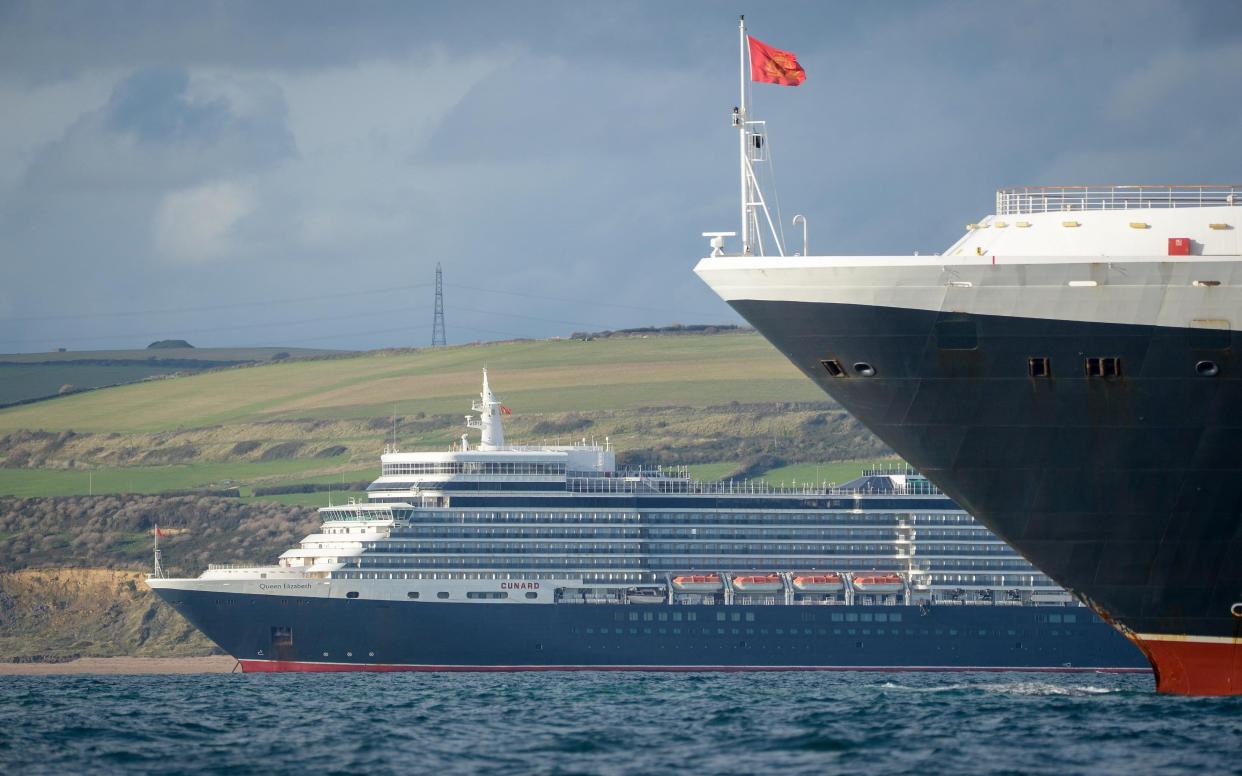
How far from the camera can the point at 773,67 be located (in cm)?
3366

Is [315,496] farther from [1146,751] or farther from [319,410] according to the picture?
[1146,751]

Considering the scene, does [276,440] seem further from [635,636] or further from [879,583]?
[879,583]

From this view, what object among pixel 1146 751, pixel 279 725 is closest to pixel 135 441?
pixel 279 725

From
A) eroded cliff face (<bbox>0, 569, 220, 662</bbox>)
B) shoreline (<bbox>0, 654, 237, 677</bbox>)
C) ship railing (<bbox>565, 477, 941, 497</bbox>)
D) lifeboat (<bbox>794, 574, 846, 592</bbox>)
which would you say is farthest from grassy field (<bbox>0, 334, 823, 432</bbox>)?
lifeboat (<bbox>794, 574, 846, 592</bbox>)

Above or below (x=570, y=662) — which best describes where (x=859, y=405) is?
above

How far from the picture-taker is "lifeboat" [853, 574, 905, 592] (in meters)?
92.9

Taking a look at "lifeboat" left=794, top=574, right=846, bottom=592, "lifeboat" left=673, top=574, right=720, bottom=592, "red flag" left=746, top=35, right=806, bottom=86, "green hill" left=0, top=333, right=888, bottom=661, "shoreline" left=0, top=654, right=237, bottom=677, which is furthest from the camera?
"green hill" left=0, top=333, right=888, bottom=661

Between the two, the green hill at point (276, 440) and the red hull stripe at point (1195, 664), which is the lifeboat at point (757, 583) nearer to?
the green hill at point (276, 440)

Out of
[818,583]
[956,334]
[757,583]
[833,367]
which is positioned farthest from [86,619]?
[956,334]

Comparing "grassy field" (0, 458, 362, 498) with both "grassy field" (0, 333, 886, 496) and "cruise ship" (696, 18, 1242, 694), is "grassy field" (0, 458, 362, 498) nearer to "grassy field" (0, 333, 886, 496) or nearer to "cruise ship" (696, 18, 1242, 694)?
"grassy field" (0, 333, 886, 496)

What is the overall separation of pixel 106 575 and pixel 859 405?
112368mm

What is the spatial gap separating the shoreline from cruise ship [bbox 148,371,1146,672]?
25526 mm

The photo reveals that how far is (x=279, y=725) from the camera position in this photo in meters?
34.8

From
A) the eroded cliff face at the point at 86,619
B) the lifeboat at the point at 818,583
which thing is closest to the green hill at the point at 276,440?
the eroded cliff face at the point at 86,619
